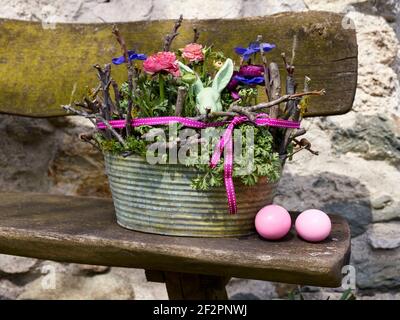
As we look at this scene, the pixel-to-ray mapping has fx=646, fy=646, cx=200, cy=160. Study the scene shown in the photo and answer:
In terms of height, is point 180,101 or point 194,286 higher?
point 180,101

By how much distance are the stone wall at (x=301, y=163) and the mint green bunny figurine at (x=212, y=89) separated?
0.44m

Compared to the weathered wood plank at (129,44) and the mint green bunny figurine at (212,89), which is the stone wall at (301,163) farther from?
the mint green bunny figurine at (212,89)

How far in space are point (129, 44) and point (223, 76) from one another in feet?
1.41

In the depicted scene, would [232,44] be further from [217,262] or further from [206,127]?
[217,262]

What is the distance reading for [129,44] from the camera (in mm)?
1362

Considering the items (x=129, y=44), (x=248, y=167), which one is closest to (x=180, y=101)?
(x=248, y=167)

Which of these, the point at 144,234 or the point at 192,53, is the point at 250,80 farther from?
the point at 144,234

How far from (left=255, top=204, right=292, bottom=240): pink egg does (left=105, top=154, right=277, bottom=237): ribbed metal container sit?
0.08ft

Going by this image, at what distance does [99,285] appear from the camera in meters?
1.48

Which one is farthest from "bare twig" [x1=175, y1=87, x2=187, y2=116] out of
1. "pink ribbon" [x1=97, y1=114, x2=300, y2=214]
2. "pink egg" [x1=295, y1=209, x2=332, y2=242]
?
"pink egg" [x1=295, y1=209, x2=332, y2=242]

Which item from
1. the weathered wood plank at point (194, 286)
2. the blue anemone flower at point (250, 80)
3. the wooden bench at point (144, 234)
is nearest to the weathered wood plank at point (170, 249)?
the wooden bench at point (144, 234)

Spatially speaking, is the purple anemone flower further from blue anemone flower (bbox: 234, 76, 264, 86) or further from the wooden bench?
the wooden bench

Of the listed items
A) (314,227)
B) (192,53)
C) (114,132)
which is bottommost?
(314,227)

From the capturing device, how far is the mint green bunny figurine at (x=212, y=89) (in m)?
0.96
